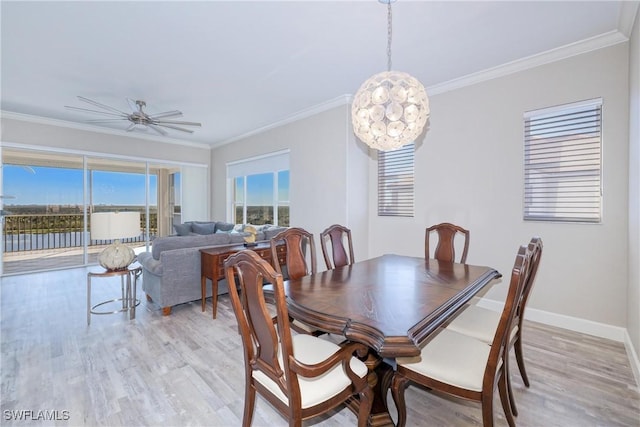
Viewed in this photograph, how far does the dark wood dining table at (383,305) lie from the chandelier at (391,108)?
1.00m

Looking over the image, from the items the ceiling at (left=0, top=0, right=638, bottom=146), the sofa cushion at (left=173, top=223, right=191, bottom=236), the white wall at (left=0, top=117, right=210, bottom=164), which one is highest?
the ceiling at (left=0, top=0, right=638, bottom=146)

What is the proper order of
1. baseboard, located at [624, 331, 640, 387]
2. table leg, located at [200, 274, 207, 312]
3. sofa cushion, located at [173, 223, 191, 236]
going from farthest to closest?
1. sofa cushion, located at [173, 223, 191, 236]
2. table leg, located at [200, 274, 207, 312]
3. baseboard, located at [624, 331, 640, 387]

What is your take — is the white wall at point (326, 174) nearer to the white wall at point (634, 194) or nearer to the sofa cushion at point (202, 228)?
the sofa cushion at point (202, 228)

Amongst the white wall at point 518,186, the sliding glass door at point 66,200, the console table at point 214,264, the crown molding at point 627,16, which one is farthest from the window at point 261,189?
the crown molding at point 627,16

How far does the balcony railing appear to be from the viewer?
5059mm

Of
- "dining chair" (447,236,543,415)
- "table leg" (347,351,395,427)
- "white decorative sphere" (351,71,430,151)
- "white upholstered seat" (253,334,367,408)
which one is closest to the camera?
"white upholstered seat" (253,334,367,408)

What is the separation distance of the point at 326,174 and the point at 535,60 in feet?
8.93

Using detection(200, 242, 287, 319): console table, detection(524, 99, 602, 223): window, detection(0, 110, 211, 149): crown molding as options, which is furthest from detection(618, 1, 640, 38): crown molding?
detection(0, 110, 211, 149): crown molding

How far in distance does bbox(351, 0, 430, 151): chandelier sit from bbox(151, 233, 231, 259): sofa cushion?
2375 millimetres

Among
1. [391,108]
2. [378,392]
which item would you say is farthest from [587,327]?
[391,108]

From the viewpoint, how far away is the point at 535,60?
2.92 meters

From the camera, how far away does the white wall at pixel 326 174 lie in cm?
411

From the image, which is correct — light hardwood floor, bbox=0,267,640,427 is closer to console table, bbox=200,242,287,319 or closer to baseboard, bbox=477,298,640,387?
baseboard, bbox=477,298,640,387

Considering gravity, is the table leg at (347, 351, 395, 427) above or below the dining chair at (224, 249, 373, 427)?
below
